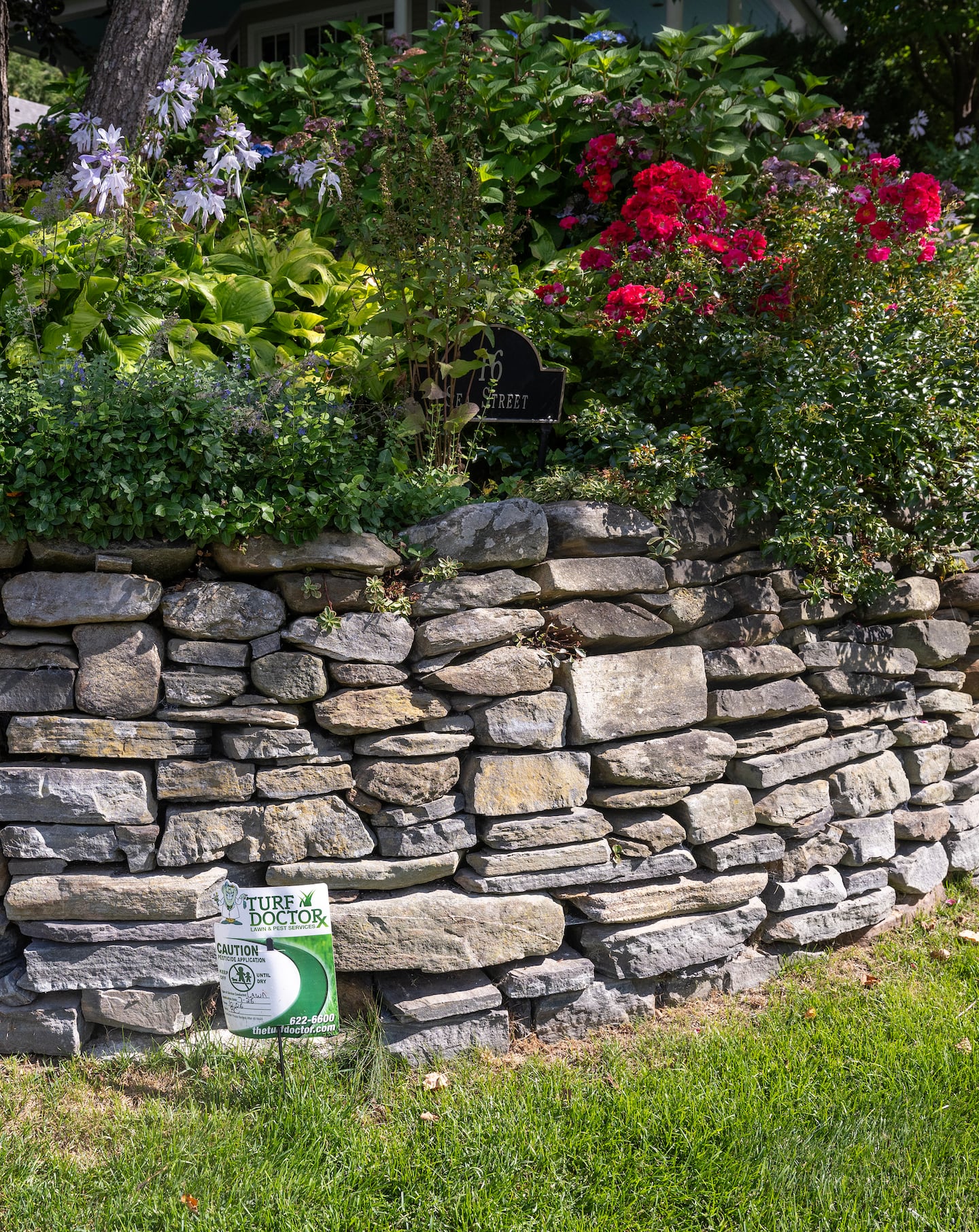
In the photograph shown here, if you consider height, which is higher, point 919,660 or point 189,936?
point 919,660

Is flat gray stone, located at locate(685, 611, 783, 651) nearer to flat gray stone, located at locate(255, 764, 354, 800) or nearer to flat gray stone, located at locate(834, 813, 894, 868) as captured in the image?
flat gray stone, located at locate(834, 813, 894, 868)

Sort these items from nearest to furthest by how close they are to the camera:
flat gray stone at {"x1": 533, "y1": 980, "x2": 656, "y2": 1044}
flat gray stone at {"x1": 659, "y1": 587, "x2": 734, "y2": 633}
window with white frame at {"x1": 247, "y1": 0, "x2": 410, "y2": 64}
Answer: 1. flat gray stone at {"x1": 533, "y1": 980, "x2": 656, "y2": 1044}
2. flat gray stone at {"x1": 659, "y1": 587, "x2": 734, "y2": 633}
3. window with white frame at {"x1": 247, "y1": 0, "x2": 410, "y2": 64}

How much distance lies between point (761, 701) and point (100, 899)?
2.21m

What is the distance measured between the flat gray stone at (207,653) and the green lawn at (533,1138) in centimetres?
111

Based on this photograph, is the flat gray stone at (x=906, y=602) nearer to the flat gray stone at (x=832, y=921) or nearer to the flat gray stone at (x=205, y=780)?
the flat gray stone at (x=832, y=921)

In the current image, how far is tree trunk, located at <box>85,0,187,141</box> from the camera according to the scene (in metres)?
4.32

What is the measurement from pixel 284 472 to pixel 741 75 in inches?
165

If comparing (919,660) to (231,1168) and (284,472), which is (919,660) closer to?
(284,472)

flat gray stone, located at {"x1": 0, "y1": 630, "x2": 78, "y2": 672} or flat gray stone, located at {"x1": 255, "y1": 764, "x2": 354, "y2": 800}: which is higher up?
flat gray stone, located at {"x1": 0, "y1": 630, "x2": 78, "y2": 672}

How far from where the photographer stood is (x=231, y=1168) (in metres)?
2.35

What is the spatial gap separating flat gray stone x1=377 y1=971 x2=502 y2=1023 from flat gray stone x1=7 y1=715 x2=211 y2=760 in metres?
0.98

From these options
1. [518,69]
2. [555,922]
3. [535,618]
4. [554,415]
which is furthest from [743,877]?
[518,69]

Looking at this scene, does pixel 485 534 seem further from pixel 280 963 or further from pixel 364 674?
pixel 280 963

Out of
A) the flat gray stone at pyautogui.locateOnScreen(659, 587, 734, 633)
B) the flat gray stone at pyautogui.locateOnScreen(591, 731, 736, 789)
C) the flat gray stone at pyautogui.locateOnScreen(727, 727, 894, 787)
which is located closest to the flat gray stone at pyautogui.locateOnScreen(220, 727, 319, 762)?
the flat gray stone at pyautogui.locateOnScreen(591, 731, 736, 789)
